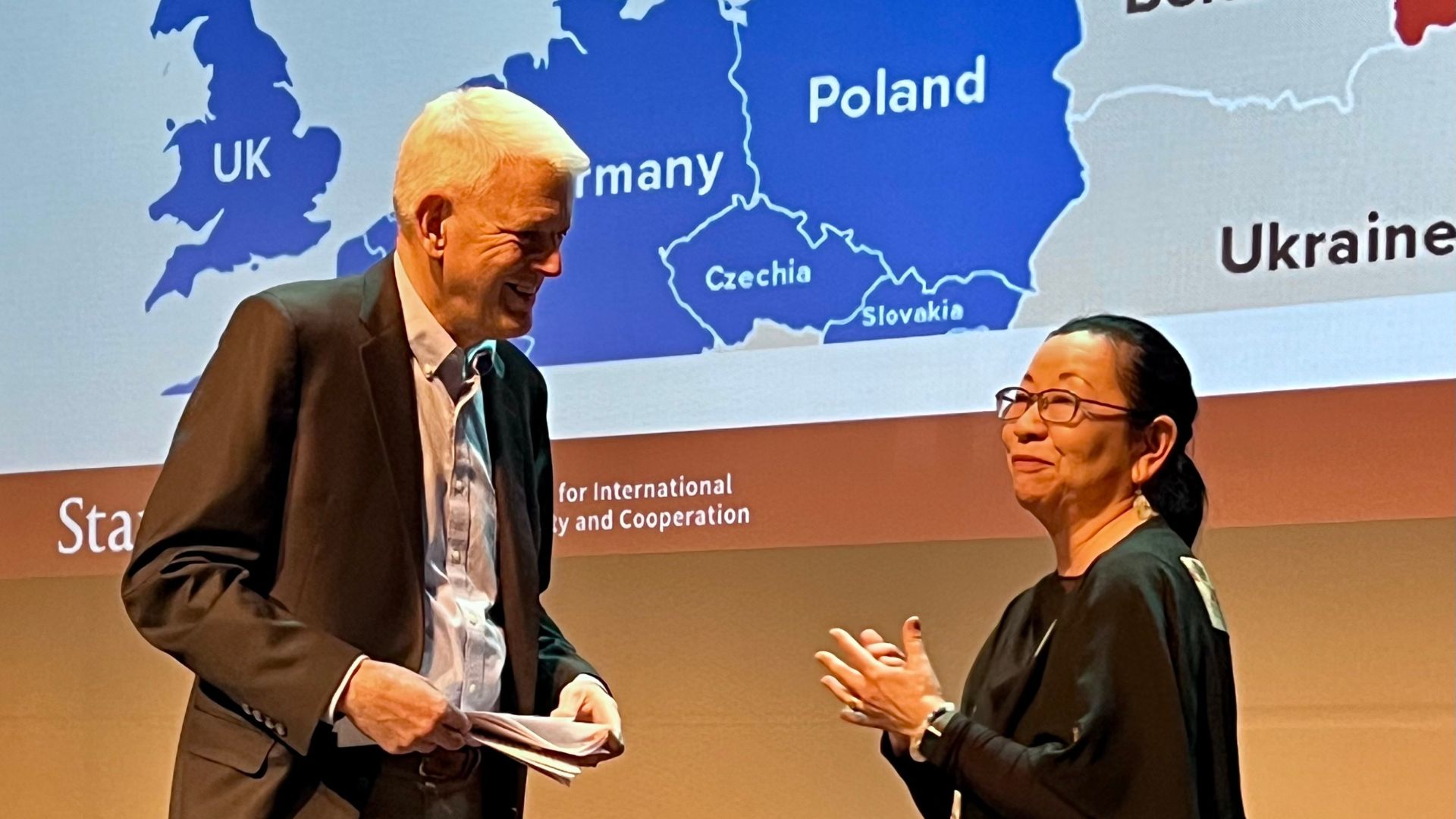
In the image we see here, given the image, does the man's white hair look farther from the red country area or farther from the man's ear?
the red country area

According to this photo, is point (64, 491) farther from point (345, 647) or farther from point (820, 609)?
point (345, 647)

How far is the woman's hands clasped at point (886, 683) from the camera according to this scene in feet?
6.23

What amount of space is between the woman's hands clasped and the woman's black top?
0.17 ft

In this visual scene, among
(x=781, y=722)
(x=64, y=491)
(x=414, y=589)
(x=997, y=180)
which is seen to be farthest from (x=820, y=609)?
(x=64, y=491)

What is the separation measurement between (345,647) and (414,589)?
14 centimetres

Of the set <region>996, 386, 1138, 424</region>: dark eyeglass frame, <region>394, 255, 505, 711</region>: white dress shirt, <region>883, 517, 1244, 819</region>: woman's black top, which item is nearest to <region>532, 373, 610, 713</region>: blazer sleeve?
<region>394, 255, 505, 711</region>: white dress shirt

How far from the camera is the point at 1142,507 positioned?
1.98 m

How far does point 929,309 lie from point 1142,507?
107 centimetres

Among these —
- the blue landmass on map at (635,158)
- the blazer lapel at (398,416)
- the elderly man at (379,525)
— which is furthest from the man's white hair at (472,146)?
the blue landmass on map at (635,158)

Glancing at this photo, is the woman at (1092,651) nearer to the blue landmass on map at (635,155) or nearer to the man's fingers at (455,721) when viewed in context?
the man's fingers at (455,721)

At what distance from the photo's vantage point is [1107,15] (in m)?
2.93

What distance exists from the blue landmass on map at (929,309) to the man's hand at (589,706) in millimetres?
1193

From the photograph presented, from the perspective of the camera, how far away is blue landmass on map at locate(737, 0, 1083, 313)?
2953mm

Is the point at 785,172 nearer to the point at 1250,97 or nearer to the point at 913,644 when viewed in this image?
the point at 1250,97
